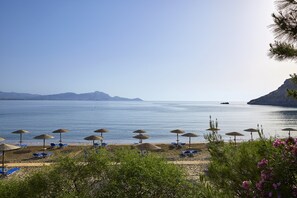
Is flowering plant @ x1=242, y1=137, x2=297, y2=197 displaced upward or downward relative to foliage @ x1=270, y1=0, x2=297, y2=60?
downward

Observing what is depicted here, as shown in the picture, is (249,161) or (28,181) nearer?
(249,161)

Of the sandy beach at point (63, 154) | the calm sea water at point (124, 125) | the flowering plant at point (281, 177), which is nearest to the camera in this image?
the flowering plant at point (281, 177)

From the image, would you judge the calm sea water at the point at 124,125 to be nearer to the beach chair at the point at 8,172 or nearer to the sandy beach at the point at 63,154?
the sandy beach at the point at 63,154

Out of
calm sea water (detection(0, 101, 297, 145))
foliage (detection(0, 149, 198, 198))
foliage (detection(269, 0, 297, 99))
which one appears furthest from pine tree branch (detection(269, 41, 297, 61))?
calm sea water (detection(0, 101, 297, 145))

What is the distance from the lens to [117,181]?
408 inches

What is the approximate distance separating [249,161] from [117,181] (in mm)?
5442

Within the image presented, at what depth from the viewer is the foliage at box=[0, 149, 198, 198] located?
9898mm

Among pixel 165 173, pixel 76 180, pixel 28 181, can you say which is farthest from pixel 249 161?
pixel 28 181

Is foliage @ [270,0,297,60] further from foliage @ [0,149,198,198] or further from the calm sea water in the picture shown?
the calm sea water

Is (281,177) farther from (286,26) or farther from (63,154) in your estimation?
(63,154)

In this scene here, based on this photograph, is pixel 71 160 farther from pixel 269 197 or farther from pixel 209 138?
pixel 269 197

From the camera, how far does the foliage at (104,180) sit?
990 centimetres

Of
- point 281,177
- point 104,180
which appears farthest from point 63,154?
point 281,177

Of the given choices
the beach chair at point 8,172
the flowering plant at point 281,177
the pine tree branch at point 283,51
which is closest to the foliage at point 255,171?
the flowering plant at point 281,177
